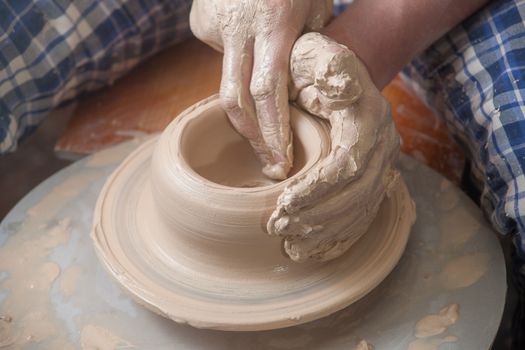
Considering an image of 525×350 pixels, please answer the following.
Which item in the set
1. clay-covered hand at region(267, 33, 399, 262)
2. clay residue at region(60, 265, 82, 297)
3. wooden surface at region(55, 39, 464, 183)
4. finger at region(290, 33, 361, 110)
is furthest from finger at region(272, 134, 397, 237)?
wooden surface at region(55, 39, 464, 183)

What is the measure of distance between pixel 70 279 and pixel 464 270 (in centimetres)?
81

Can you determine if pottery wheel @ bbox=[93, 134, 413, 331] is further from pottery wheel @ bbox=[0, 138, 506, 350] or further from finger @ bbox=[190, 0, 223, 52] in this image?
finger @ bbox=[190, 0, 223, 52]

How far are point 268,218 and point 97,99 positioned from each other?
Result: 1.09m

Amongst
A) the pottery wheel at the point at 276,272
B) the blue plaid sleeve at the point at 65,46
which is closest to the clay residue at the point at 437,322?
the pottery wheel at the point at 276,272

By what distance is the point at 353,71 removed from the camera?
3.64ft

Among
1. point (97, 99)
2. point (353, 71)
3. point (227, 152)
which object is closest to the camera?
point (353, 71)

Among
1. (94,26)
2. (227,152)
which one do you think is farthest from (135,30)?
(227,152)

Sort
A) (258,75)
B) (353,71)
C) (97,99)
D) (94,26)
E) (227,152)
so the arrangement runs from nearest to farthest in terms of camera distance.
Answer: (353,71)
(258,75)
(227,152)
(94,26)
(97,99)

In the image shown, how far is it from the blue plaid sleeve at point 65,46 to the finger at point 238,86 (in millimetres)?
703

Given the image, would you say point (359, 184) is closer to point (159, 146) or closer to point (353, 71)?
point (353, 71)

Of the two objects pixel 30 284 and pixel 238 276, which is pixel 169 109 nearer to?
pixel 30 284

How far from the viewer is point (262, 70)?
1231 mm

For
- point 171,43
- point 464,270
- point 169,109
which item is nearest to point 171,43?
point 171,43

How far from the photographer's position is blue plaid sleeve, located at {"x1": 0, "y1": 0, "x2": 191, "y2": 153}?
1696 millimetres
